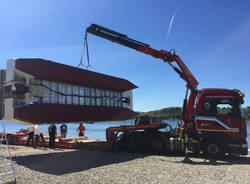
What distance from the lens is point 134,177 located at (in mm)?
6109

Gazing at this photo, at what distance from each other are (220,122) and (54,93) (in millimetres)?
8461

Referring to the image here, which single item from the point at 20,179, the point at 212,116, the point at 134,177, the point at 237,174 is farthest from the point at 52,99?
the point at 237,174

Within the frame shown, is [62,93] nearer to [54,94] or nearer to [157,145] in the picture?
[54,94]

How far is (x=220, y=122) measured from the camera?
9305 millimetres

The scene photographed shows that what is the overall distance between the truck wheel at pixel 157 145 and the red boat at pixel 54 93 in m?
4.36

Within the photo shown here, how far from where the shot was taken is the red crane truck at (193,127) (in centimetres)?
917

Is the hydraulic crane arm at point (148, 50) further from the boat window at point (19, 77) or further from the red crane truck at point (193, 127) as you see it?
the boat window at point (19, 77)

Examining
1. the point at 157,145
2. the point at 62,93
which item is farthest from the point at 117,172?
the point at 62,93

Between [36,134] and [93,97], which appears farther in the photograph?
[93,97]

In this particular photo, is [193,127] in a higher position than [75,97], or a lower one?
lower

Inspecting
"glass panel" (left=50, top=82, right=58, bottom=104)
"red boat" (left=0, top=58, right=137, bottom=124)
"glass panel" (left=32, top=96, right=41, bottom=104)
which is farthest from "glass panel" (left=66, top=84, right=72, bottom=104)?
"glass panel" (left=32, top=96, right=41, bottom=104)

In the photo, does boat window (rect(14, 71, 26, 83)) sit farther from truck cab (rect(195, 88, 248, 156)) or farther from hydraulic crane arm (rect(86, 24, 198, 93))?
truck cab (rect(195, 88, 248, 156))

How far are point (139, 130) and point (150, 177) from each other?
5021 millimetres

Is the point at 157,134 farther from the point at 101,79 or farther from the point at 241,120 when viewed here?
the point at 101,79
